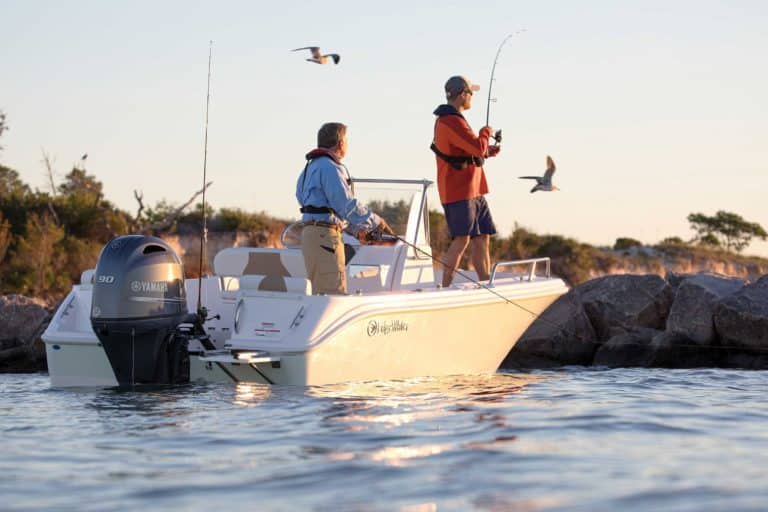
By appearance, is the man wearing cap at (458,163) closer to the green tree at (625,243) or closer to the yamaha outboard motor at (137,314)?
the yamaha outboard motor at (137,314)

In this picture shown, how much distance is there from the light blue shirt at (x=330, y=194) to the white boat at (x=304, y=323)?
1.72 feet

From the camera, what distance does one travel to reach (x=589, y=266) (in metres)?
26.4

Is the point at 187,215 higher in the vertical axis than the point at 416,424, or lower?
higher

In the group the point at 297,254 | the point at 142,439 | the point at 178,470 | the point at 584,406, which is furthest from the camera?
the point at 297,254

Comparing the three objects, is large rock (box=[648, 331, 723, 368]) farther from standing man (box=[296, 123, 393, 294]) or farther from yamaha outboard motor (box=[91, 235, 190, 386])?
yamaha outboard motor (box=[91, 235, 190, 386])

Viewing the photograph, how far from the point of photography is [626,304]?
14.5 m

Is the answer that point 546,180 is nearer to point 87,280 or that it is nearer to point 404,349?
point 404,349

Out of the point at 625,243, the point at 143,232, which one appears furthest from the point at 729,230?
the point at 143,232

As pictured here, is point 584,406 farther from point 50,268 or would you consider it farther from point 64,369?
point 50,268

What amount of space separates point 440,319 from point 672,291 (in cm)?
564

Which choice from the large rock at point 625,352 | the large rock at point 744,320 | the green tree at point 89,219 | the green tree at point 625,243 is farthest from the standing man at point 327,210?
the green tree at point 625,243

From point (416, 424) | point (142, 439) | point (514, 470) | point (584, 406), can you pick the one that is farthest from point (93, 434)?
point (584, 406)

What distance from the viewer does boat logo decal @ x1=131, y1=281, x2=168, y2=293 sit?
27.7 ft

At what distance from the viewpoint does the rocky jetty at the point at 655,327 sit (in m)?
13.2
